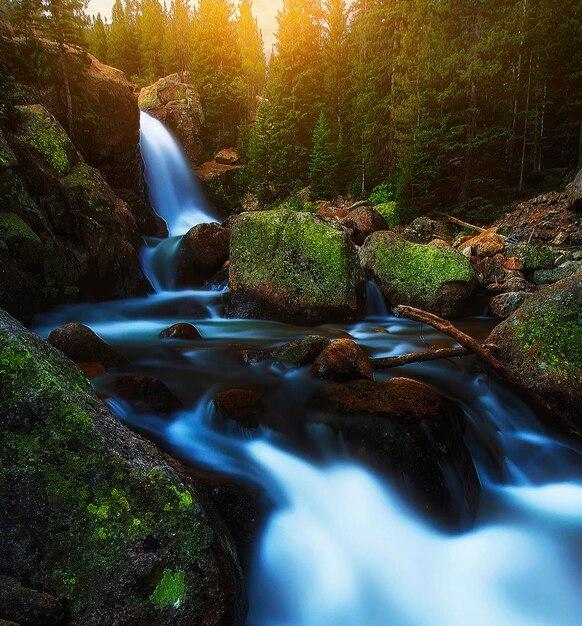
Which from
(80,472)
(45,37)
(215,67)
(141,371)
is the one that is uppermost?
(215,67)

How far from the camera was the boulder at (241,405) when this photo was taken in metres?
3.91

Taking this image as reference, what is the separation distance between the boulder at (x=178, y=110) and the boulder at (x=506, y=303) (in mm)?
22141

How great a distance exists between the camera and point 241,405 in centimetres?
405

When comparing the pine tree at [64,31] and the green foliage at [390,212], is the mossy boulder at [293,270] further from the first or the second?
the green foliage at [390,212]

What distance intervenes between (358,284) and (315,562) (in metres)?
6.01

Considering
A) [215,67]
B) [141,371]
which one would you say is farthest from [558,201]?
[215,67]

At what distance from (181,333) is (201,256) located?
5046 millimetres

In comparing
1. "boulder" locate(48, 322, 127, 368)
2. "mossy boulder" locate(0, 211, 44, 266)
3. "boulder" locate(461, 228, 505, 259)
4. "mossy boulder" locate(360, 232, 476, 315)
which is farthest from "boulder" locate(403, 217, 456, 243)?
"boulder" locate(48, 322, 127, 368)

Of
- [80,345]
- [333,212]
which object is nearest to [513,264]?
[80,345]

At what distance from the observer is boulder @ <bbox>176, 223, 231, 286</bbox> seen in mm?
11094

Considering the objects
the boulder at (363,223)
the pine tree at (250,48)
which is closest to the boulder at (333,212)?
the boulder at (363,223)

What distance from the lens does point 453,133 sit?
→ 17.6 m

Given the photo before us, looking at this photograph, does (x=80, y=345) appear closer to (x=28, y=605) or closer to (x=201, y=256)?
(x=28, y=605)

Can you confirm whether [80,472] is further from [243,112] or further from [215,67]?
[215,67]
